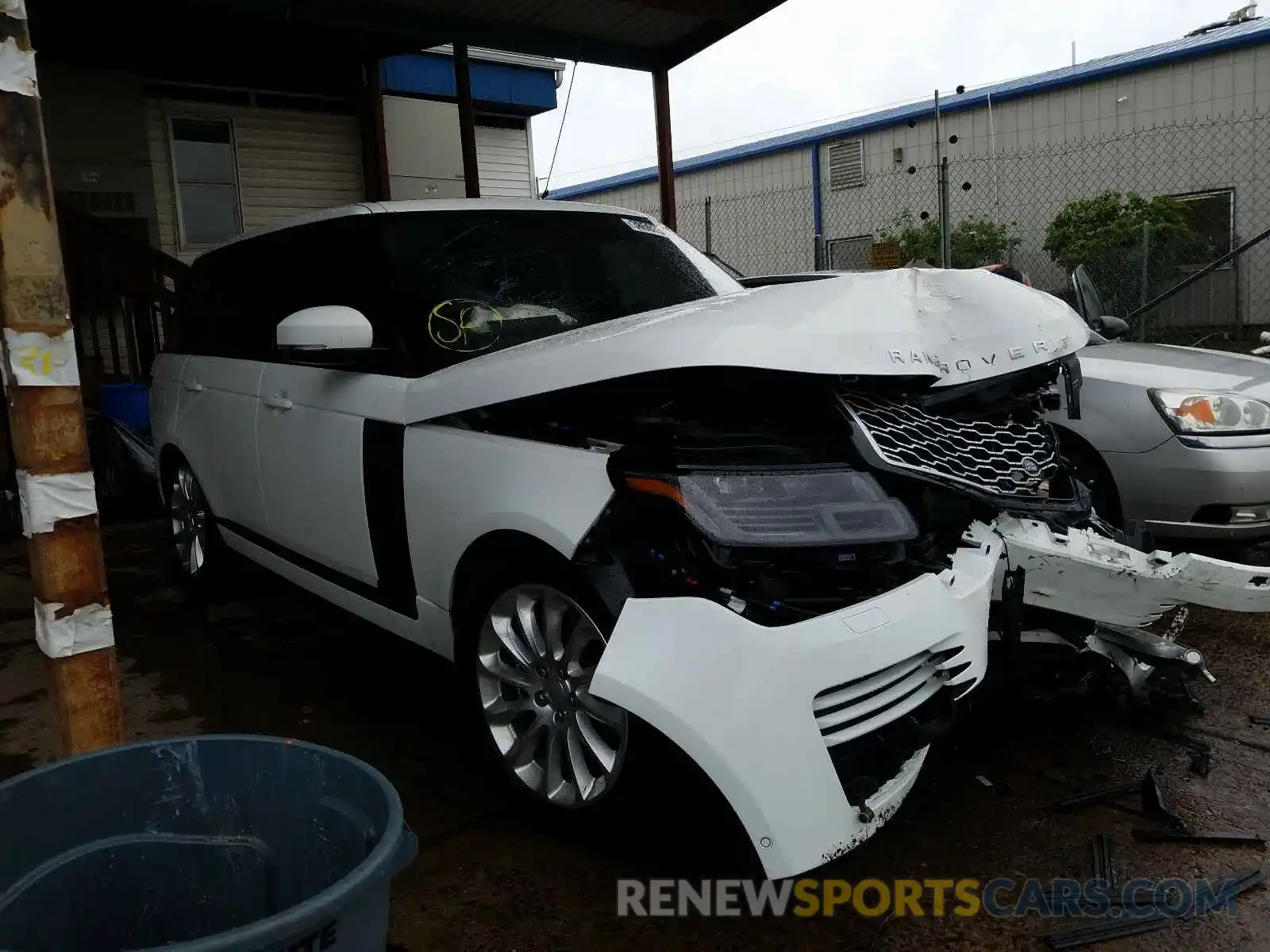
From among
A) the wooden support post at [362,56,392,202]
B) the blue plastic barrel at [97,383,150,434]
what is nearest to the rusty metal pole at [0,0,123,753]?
the blue plastic barrel at [97,383,150,434]

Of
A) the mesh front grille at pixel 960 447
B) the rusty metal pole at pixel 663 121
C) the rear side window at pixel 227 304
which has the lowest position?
the mesh front grille at pixel 960 447

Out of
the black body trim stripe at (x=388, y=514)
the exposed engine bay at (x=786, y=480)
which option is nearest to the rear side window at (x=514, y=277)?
the black body trim stripe at (x=388, y=514)

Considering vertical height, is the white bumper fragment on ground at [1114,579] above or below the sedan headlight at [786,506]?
below

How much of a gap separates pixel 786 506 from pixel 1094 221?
13.4 meters

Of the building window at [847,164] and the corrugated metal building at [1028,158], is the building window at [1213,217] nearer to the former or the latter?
the corrugated metal building at [1028,158]

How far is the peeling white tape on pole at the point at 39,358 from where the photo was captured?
1979mm

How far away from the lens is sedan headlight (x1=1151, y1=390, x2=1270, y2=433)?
162 inches

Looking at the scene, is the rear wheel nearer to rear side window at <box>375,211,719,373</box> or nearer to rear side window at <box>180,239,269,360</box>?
rear side window at <box>180,239,269,360</box>

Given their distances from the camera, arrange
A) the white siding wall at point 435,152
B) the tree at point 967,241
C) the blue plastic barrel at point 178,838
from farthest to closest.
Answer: the tree at point 967,241 → the white siding wall at point 435,152 → the blue plastic barrel at point 178,838

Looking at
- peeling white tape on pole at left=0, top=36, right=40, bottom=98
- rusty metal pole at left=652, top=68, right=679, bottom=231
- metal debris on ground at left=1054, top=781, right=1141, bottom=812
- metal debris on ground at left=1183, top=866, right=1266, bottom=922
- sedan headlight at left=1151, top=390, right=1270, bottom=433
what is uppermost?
rusty metal pole at left=652, top=68, right=679, bottom=231

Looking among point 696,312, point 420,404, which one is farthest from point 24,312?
point 696,312

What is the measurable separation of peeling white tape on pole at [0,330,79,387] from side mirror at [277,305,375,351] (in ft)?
3.01

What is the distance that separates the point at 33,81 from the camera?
6.36 feet

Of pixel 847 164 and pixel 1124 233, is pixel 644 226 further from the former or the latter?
pixel 847 164
